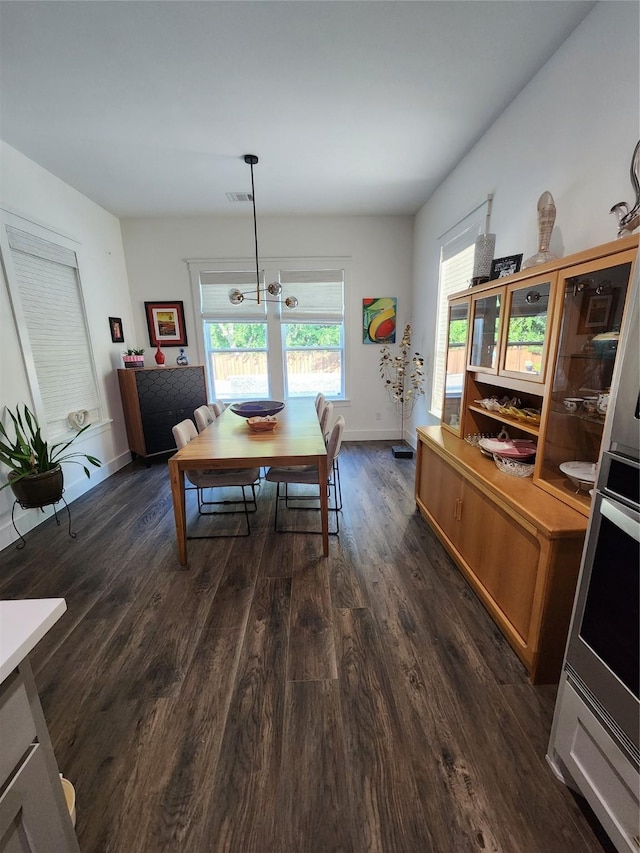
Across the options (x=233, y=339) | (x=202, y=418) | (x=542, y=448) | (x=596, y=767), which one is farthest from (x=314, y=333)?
(x=596, y=767)

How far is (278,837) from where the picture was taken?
104cm

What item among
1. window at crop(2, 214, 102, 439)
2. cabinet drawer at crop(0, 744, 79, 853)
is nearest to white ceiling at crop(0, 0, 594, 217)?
window at crop(2, 214, 102, 439)

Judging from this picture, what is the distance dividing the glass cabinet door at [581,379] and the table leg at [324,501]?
1.18 m

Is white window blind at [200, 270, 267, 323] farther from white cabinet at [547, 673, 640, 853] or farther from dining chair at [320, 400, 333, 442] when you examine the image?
white cabinet at [547, 673, 640, 853]

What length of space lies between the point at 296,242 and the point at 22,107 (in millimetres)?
2747

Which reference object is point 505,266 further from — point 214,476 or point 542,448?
point 214,476

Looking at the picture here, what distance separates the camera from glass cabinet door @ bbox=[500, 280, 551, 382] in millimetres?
1662

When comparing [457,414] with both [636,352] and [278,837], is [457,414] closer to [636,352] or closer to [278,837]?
[636,352]

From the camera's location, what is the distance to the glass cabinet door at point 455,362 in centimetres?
249

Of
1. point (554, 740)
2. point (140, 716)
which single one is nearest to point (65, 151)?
point (140, 716)

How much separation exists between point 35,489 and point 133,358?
2025mm

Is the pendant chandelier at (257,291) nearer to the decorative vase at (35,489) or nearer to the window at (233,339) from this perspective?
the window at (233,339)

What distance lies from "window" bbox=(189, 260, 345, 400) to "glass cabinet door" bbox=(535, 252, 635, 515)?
3410 mm

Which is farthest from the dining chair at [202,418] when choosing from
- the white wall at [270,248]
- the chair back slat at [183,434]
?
the white wall at [270,248]
